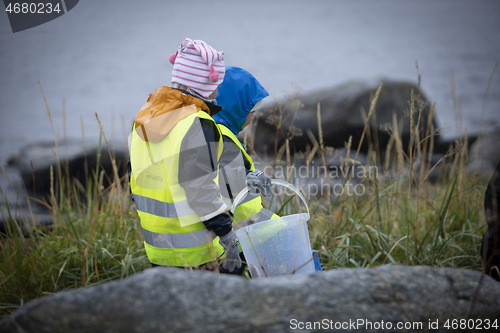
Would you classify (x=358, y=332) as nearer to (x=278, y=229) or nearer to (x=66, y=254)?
(x=278, y=229)

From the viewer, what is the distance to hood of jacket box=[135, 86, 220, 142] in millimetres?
1549

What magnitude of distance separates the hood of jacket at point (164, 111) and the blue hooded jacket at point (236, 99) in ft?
1.16

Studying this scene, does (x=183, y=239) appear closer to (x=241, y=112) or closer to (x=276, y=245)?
(x=276, y=245)

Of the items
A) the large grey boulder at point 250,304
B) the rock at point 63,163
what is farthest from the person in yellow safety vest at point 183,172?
the rock at point 63,163

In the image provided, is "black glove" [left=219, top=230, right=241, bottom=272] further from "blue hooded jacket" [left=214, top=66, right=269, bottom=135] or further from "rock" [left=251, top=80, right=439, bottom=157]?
"rock" [left=251, top=80, right=439, bottom=157]

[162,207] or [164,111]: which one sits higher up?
[164,111]

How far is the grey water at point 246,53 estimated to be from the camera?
9.06m

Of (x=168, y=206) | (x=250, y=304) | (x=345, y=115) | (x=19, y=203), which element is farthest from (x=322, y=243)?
(x=345, y=115)

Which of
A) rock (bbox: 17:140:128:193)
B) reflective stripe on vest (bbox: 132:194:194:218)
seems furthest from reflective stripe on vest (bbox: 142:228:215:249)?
rock (bbox: 17:140:128:193)

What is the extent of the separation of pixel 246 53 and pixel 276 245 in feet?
56.6

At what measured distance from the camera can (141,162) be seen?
165 cm

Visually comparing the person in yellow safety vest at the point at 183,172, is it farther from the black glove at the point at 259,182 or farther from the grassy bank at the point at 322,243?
the grassy bank at the point at 322,243

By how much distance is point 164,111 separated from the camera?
1562mm

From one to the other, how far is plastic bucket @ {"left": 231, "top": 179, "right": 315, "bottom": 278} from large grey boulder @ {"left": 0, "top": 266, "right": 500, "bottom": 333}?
537 millimetres
